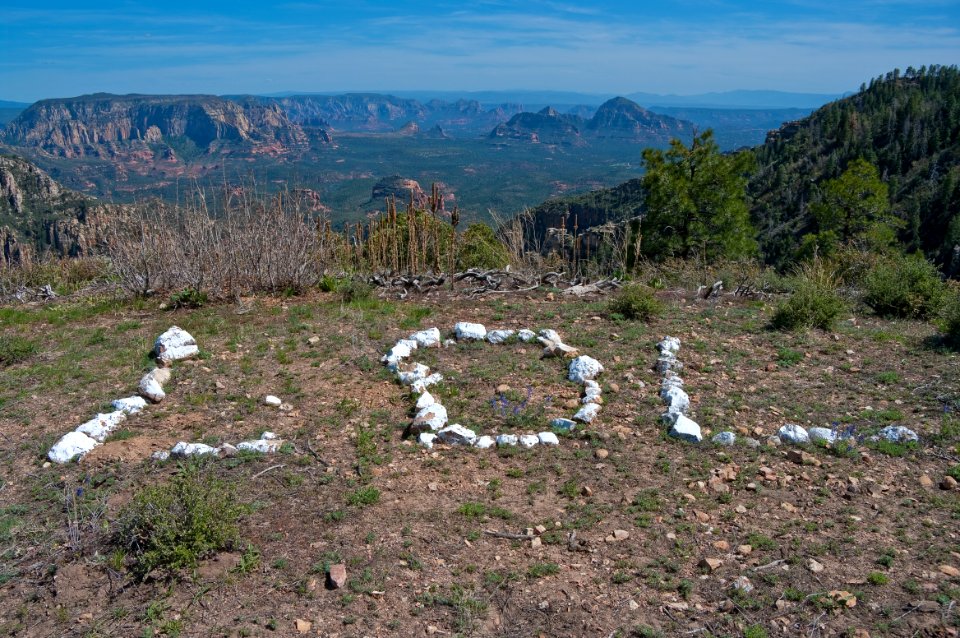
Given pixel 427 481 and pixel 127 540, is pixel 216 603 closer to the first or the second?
pixel 127 540

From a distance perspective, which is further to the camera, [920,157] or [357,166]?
[357,166]

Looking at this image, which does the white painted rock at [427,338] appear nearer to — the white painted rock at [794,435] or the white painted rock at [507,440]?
the white painted rock at [507,440]

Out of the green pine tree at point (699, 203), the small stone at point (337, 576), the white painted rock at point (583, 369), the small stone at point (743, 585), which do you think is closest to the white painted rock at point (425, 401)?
the white painted rock at point (583, 369)

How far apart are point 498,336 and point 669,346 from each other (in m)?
2.18

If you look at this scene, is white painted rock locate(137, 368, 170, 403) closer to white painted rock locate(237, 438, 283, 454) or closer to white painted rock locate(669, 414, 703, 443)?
white painted rock locate(237, 438, 283, 454)

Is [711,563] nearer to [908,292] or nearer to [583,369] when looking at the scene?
[583,369]

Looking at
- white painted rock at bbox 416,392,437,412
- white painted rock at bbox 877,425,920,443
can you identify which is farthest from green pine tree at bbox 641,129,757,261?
white painted rock at bbox 416,392,437,412

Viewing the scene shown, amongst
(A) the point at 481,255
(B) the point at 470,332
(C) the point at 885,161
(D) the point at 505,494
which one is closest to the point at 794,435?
(D) the point at 505,494

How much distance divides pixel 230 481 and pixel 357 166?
7672 inches

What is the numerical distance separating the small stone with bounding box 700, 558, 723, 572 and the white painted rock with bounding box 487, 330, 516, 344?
4381 millimetres

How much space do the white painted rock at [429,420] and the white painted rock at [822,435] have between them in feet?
11.3

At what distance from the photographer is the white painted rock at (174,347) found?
7.54m

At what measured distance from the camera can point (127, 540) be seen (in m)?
4.33

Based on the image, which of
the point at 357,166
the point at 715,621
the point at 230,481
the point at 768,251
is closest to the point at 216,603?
the point at 230,481
